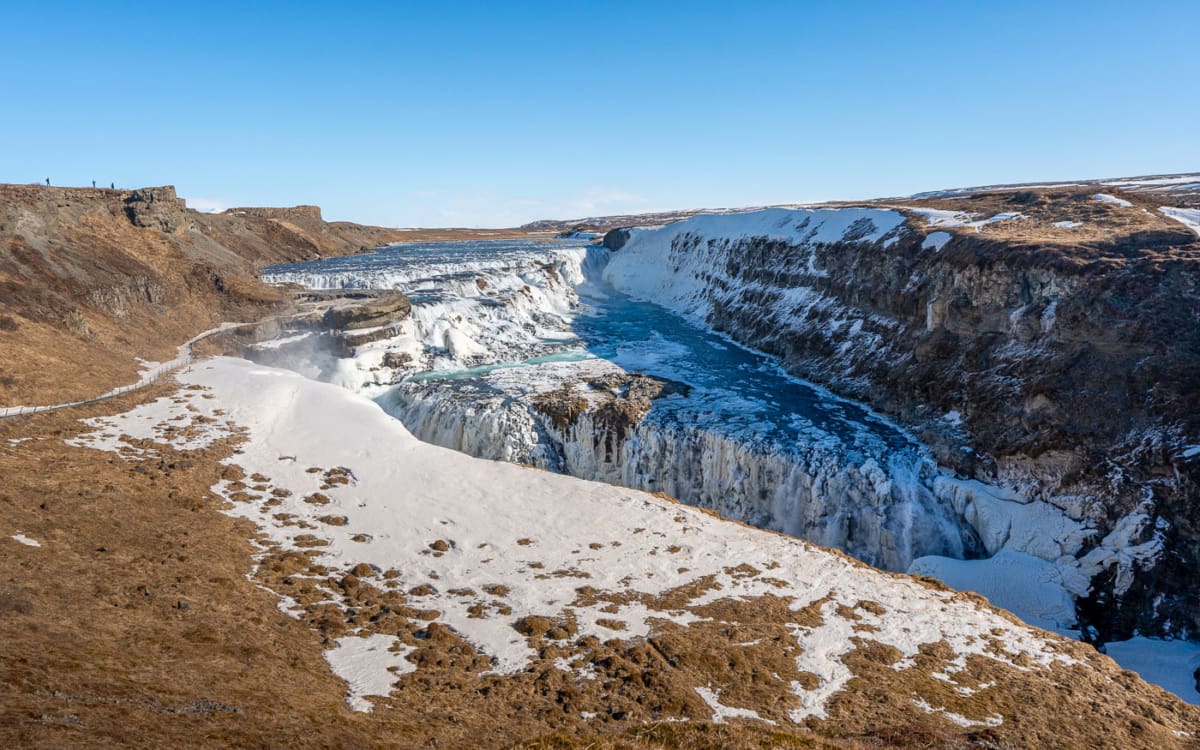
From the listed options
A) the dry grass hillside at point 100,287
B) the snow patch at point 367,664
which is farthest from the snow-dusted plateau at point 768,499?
the dry grass hillside at point 100,287

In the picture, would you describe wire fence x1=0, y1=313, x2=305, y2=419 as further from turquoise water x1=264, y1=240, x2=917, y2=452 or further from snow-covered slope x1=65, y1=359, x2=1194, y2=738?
turquoise water x1=264, y1=240, x2=917, y2=452

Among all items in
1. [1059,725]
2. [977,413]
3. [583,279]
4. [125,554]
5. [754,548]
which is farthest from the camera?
[583,279]

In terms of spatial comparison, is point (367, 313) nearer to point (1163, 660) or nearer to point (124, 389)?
point (124, 389)

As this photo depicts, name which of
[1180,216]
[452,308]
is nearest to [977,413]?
[1180,216]

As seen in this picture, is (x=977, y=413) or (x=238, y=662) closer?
(x=238, y=662)

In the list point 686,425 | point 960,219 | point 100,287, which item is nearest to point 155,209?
point 100,287

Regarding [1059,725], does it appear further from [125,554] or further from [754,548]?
[125,554]

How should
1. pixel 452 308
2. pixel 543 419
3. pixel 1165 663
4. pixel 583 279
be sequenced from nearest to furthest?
pixel 1165 663, pixel 543 419, pixel 452 308, pixel 583 279
